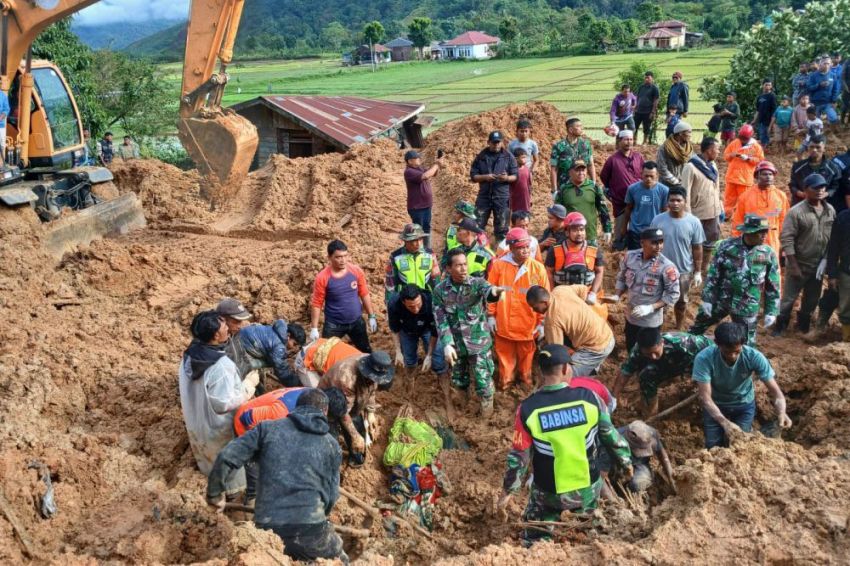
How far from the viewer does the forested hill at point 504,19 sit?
213ft

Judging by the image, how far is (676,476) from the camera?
4691 millimetres

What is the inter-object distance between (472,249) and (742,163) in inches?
169

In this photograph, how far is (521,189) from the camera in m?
9.48

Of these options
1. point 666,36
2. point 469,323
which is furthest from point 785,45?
point 666,36

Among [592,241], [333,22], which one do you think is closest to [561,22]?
[333,22]

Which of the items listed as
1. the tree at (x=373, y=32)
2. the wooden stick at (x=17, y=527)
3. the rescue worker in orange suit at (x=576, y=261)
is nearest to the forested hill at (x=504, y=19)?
the tree at (x=373, y=32)

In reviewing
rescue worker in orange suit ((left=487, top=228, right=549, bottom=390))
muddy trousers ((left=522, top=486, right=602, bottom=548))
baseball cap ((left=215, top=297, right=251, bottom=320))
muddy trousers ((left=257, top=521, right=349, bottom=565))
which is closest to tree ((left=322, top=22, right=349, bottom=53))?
rescue worker in orange suit ((left=487, top=228, right=549, bottom=390))

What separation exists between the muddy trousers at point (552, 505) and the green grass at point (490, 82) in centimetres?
2149

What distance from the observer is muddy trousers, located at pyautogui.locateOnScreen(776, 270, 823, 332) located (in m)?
7.48

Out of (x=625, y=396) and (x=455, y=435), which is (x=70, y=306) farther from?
(x=625, y=396)

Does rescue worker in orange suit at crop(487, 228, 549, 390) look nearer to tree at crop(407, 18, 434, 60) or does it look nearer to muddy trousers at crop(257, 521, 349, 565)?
muddy trousers at crop(257, 521, 349, 565)

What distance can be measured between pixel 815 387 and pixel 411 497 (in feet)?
11.4

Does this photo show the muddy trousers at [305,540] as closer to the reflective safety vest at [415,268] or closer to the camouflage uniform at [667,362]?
the reflective safety vest at [415,268]

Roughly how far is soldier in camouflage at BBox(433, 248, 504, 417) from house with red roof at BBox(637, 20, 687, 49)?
5950 cm
